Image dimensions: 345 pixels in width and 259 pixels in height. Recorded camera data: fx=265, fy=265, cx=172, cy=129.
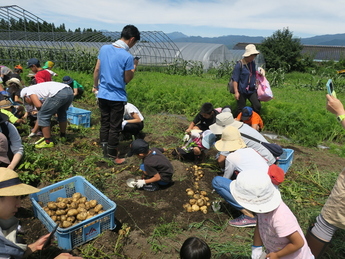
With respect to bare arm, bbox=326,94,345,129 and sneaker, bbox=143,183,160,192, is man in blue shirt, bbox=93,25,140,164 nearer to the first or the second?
sneaker, bbox=143,183,160,192

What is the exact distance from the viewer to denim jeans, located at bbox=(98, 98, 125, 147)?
408cm

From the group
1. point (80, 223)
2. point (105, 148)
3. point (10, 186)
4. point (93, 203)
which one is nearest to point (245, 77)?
point (105, 148)

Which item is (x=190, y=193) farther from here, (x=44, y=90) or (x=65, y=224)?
(x=44, y=90)

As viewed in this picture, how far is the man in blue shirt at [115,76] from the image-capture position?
153 inches

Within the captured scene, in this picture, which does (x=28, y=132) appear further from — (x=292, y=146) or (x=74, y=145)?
(x=292, y=146)

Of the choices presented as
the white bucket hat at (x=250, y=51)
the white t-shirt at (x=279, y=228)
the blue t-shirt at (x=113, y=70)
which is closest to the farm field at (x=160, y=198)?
the white t-shirt at (x=279, y=228)

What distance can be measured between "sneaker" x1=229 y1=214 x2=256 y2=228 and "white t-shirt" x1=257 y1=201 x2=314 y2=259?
0.88 metres

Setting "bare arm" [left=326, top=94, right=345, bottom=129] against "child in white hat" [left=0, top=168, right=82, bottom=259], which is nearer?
"child in white hat" [left=0, top=168, right=82, bottom=259]

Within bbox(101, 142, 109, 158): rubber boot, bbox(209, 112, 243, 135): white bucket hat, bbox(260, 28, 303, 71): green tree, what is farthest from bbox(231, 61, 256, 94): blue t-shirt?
bbox(260, 28, 303, 71): green tree

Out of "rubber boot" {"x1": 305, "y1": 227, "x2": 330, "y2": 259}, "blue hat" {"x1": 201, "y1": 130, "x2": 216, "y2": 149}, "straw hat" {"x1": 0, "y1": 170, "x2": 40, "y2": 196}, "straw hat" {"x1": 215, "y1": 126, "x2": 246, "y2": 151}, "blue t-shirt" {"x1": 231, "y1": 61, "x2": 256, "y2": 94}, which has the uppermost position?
"blue t-shirt" {"x1": 231, "y1": 61, "x2": 256, "y2": 94}

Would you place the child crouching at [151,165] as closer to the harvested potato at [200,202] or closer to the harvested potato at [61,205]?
the harvested potato at [200,202]

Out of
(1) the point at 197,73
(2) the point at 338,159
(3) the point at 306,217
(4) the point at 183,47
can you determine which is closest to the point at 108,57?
(3) the point at 306,217

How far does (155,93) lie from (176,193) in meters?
4.85

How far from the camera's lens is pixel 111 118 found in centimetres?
414
